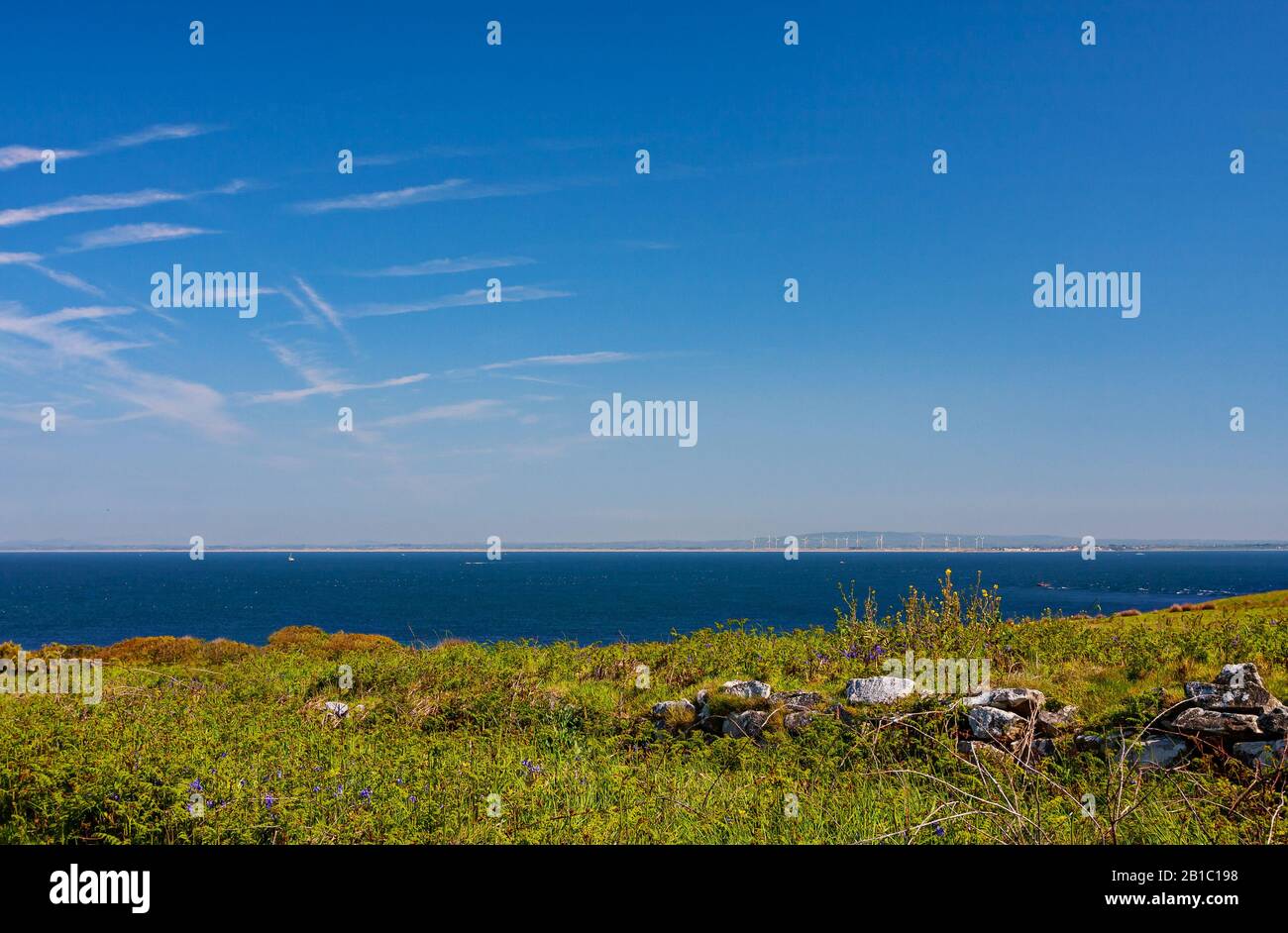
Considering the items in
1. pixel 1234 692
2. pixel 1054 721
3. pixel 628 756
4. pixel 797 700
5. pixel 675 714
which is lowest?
pixel 675 714

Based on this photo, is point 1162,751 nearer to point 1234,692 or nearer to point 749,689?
point 1234,692

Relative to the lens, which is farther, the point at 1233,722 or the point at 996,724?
the point at 996,724

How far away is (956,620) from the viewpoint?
10617 millimetres

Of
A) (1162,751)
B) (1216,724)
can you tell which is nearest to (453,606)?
(1162,751)

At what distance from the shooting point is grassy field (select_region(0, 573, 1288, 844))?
16.0 feet

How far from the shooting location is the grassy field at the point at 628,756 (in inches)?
192

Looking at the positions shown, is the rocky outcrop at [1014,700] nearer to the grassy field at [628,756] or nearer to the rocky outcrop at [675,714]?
the grassy field at [628,756]

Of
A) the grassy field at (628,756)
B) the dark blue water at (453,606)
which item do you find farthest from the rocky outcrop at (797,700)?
the dark blue water at (453,606)

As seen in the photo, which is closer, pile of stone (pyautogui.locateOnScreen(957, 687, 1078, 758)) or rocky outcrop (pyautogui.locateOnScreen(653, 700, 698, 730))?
pile of stone (pyautogui.locateOnScreen(957, 687, 1078, 758))

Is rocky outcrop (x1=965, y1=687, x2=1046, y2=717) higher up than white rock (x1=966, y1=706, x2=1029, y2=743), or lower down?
higher up

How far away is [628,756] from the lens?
7.50m

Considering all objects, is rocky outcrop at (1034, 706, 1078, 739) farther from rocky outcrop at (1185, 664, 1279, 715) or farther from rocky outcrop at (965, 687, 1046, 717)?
rocky outcrop at (1185, 664, 1279, 715)

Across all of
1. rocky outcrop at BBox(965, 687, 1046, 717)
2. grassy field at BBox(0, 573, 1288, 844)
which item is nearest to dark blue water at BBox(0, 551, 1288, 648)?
grassy field at BBox(0, 573, 1288, 844)
